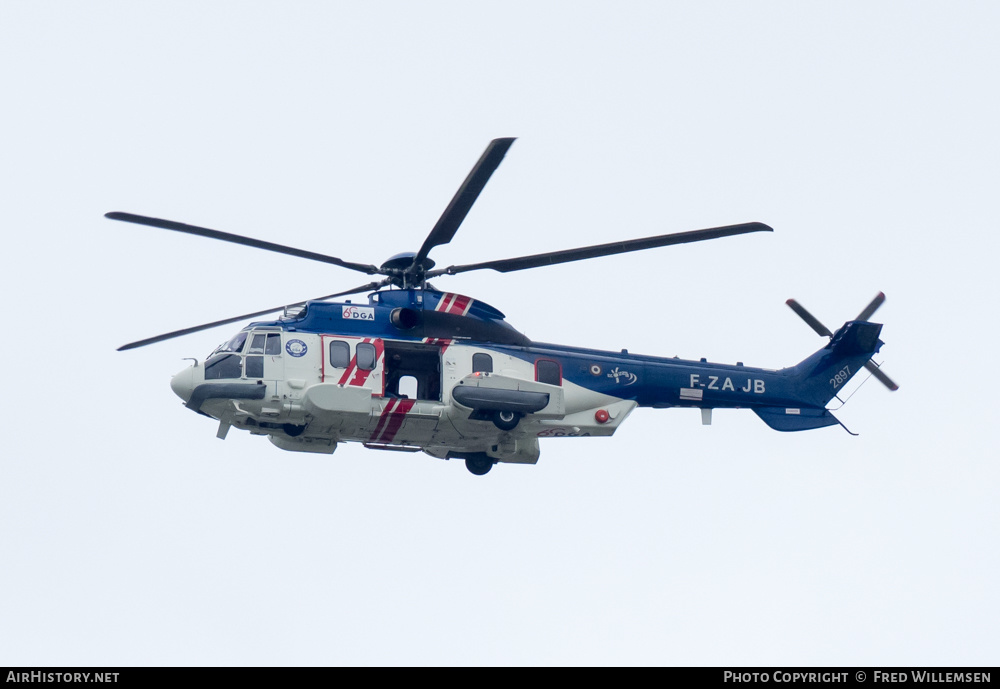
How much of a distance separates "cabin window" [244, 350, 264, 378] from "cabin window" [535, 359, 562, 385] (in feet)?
16.4

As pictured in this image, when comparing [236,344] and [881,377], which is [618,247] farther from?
[881,377]

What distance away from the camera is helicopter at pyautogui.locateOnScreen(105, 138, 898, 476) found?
25.6 metres

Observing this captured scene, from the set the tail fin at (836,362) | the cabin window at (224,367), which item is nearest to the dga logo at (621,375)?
the tail fin at (836,362)

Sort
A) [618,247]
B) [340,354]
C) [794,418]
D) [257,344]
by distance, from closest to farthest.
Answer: [618,247] < [257,344] < [340,354] < [794,418]

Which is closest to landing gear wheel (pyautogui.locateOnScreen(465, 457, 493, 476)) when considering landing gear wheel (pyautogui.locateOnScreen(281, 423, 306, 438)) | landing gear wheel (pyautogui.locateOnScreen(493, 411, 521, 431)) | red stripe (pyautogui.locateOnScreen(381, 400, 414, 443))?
landing gear wheel (pyautogui.locateOnScreen(493, 411, 521, 431))

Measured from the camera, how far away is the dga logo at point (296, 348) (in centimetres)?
2612

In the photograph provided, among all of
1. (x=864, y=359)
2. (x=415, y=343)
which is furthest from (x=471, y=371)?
(x=864, y=359)

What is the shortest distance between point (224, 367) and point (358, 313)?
2.56m

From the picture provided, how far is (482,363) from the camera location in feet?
88.7

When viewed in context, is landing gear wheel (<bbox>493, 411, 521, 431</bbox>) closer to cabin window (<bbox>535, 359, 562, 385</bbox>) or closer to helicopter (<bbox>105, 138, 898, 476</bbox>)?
helicopter (<bbox>105, 138, 898, 476</bbox>)

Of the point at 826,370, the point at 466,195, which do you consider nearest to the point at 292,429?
the point at 466,195

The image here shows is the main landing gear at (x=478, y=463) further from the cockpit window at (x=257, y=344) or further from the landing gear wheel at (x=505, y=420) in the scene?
the cockpit window at (x=257, y=344)

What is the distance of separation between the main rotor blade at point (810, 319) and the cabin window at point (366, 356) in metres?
8.91
